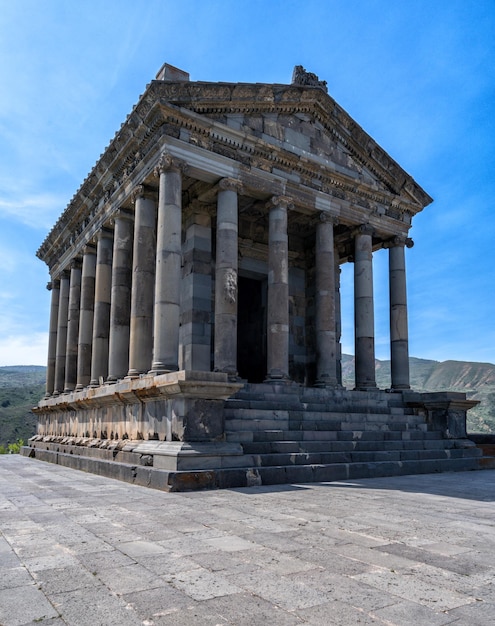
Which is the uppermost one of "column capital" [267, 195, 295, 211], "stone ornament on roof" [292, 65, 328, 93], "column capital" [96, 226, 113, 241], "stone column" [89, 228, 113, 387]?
"stone ornament on roof" [292, 65, 328, 93]

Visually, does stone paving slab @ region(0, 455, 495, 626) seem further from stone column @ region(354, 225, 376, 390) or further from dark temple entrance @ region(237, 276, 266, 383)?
dark temple entrance @ region(237, 276, 266, 383)

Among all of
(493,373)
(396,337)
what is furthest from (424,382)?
(396,337)

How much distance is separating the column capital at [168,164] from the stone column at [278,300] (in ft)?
11.4

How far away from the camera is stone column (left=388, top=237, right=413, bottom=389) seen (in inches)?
754

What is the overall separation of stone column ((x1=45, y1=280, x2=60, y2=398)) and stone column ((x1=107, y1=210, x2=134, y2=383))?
30.6 feet

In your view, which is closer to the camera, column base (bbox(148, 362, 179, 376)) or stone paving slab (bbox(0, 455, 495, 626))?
stone paving slab (bbox(0, 455, 495, 626))

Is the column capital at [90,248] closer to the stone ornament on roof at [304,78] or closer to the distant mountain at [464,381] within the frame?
the stone ornament on roof at [304,78]

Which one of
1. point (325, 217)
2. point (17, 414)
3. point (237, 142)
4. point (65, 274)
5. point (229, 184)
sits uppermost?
point (237, 142)

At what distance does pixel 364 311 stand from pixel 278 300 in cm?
405

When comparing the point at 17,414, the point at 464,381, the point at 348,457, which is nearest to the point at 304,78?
the point at 348,457

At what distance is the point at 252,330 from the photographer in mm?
22172

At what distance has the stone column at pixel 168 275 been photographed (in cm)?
1378

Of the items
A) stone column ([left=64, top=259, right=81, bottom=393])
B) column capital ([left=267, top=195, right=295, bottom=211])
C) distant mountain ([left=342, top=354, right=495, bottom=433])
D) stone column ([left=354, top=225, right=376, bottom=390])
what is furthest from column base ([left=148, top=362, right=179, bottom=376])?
distant mountain ([left=342, top=354, right=495, bottom=433])

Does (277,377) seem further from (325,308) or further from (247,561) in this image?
(247,561)
